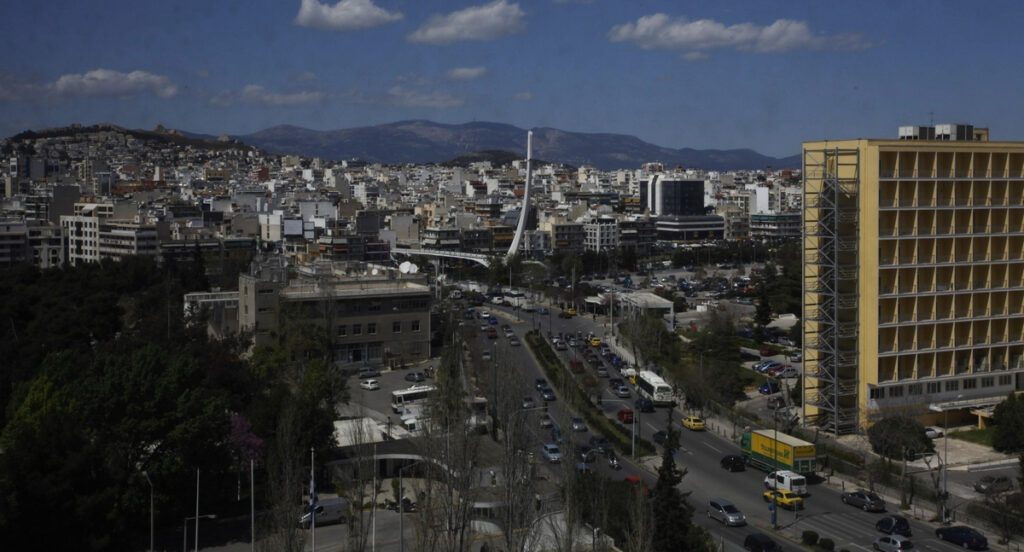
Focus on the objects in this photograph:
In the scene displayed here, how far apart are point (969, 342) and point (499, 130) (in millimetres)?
151678

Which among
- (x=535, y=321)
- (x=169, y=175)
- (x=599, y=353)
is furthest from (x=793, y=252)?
(x=169, y=175)

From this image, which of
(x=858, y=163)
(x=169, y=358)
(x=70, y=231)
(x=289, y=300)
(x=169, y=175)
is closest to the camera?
(x=169, y=358)

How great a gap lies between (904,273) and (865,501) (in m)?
3.35

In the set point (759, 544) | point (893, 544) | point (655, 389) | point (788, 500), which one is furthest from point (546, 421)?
point (893, 544)

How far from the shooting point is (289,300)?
14.7 metres

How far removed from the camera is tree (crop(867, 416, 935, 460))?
9.50 m

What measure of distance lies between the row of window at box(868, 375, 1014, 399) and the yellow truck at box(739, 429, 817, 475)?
1678mm

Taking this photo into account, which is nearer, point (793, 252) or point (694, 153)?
point (793, 252)

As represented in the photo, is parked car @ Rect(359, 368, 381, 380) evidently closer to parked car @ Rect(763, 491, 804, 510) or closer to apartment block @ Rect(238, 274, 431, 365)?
apartment block @ Rect(238, 274, 431, 365)

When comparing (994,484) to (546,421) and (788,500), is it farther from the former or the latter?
(546,421)

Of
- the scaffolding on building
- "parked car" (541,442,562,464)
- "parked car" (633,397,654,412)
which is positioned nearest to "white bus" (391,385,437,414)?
"parked car" (633,397,654,412)

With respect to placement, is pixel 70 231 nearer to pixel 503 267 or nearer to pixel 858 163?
pixel 503 267

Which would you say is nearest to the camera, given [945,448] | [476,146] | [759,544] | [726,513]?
[759,544]

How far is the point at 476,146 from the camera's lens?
154875 mm
